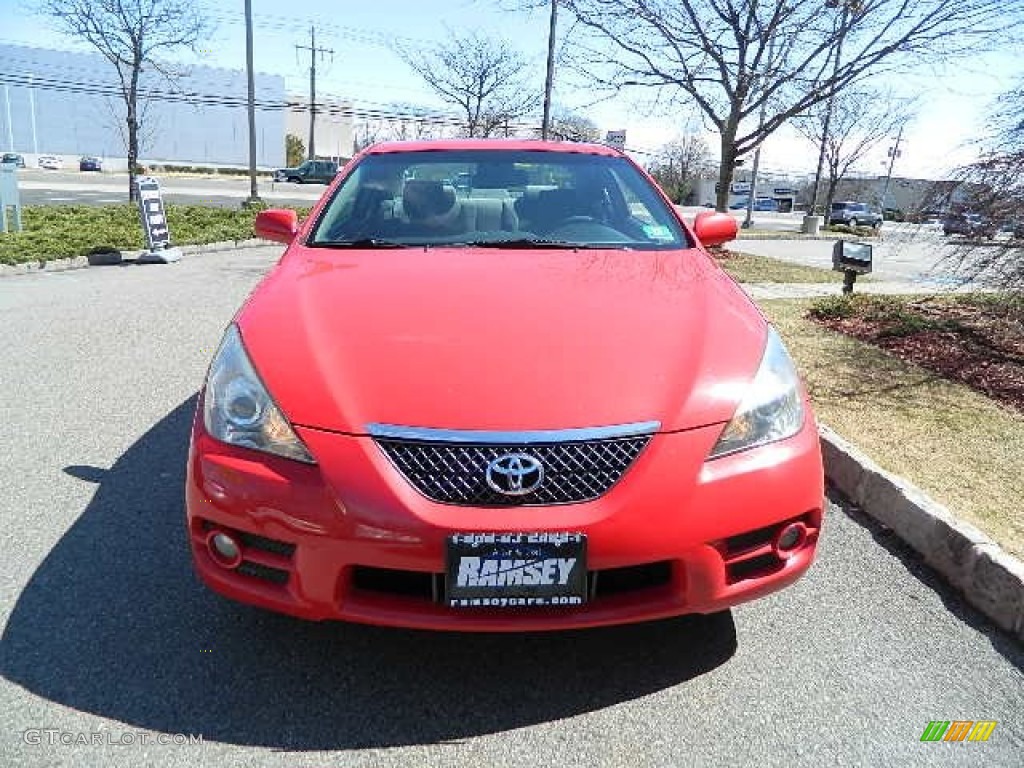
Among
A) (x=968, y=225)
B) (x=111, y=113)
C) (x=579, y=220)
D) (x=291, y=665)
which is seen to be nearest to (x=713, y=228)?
(x=579, y=220)

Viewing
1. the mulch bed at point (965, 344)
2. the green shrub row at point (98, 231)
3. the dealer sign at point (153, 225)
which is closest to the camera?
the mulch bed at point (965, 344)

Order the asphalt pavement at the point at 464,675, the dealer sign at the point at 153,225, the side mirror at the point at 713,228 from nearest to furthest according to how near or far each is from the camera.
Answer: the asphalt pavement at the point at 464,675
the side mirror at the point at 713,228
the dealer sign at the point at 153,225

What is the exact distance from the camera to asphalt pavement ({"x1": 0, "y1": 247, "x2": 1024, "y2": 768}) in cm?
191

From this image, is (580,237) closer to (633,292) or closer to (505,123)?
(633,292)

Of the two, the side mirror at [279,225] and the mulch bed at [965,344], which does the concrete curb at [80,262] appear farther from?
the mulch bed at [965,344]

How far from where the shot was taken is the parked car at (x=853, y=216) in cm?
3650

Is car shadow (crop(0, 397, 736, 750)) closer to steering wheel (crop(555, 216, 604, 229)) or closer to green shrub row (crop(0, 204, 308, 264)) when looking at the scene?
steering wheel (crop(555, 216, 604, 229))

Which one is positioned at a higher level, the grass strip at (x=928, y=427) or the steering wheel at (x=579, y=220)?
the steering wheel at (x=579, y=220)

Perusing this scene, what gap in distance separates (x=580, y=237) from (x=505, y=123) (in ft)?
67.0

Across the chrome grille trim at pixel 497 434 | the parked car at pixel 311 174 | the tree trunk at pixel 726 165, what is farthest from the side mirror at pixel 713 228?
the parked car at pixel 311 174

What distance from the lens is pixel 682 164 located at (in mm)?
53906

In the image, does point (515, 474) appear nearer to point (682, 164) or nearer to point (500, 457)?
point (500, 457)

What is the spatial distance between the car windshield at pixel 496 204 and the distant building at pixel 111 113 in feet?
196

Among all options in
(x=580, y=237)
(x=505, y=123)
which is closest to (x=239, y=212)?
(x=505, y=123)
